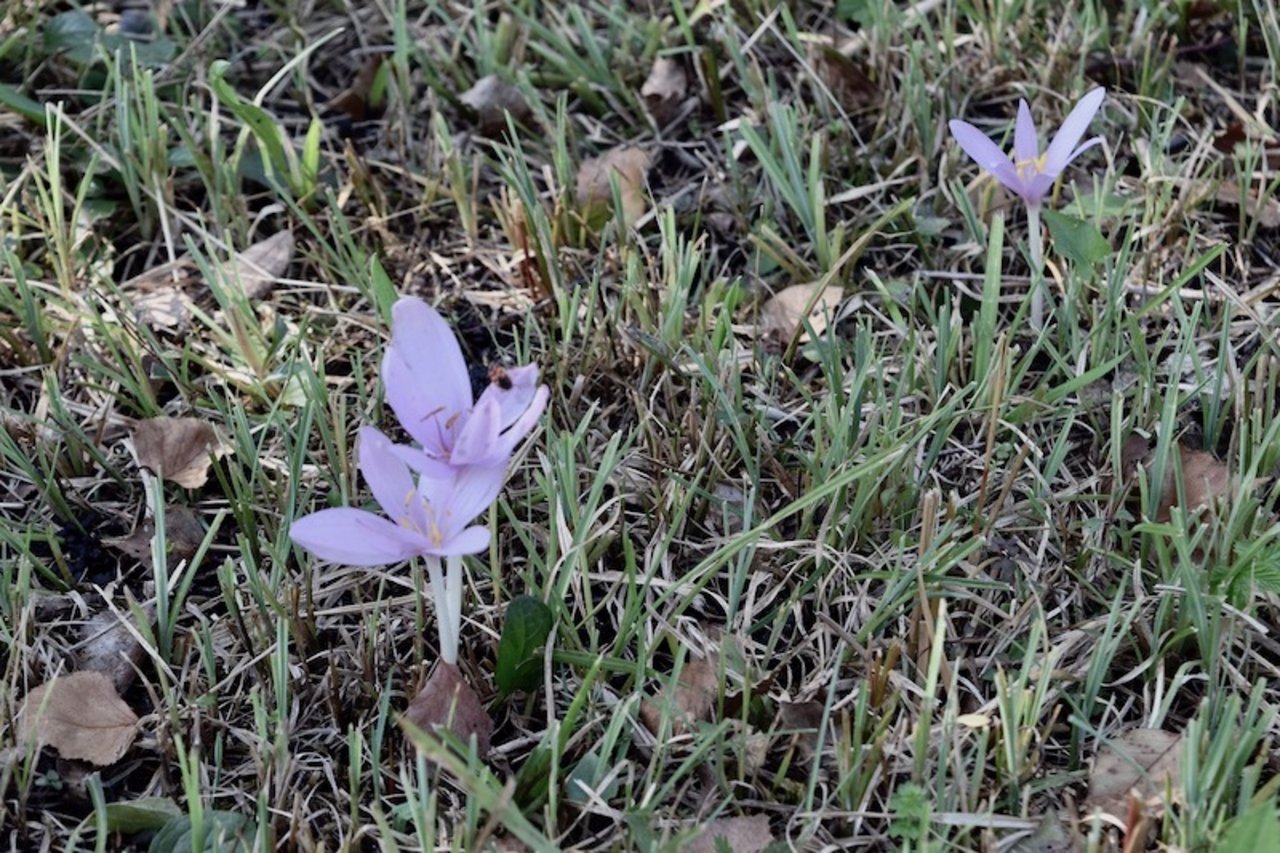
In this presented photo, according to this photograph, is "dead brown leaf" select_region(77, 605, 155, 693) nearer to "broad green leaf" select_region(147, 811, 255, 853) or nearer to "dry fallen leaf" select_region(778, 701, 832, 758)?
"broad green leaf" select_region(147, 811, 255, 853)

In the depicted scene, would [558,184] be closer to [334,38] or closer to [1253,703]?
[334,38]

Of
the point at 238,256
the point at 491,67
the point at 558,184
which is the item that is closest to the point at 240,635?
the point at 238,256

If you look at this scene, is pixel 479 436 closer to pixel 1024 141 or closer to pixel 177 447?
pixel 177 447

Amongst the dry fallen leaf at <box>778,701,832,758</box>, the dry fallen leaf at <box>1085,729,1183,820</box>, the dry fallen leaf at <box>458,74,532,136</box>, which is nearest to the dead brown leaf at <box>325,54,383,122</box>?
A: the dry fallen leaf at <box>458,74,532,136</box>

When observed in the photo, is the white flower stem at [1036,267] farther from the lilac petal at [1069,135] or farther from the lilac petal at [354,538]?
the lilac petal at [354,538]

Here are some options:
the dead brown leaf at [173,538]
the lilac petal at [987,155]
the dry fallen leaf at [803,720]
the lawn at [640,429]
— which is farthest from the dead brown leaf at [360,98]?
the dry fallen leaf at [803,720]
